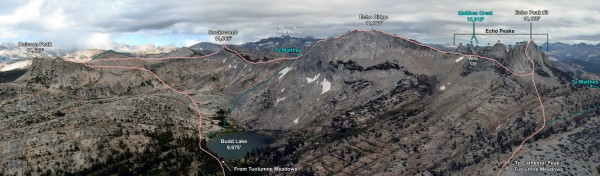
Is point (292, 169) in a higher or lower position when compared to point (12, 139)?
lower

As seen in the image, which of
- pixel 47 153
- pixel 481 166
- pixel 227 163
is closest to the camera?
pixel 481 166

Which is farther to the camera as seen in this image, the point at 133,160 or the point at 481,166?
the point at 133,160

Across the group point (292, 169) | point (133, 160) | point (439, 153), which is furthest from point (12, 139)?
point (439, 153)

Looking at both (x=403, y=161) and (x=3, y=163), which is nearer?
(x=3, y=163)

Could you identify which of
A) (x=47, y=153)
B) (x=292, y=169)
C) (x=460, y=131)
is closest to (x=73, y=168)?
(x=47, y=153)

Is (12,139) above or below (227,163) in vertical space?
above

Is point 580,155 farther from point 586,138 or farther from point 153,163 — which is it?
point 153,163

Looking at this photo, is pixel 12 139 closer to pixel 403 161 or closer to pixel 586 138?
pixel 403 161

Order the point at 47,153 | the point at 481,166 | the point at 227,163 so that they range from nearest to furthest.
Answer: the point at 481,166 → the point at 47,153 → the point at 227,163
